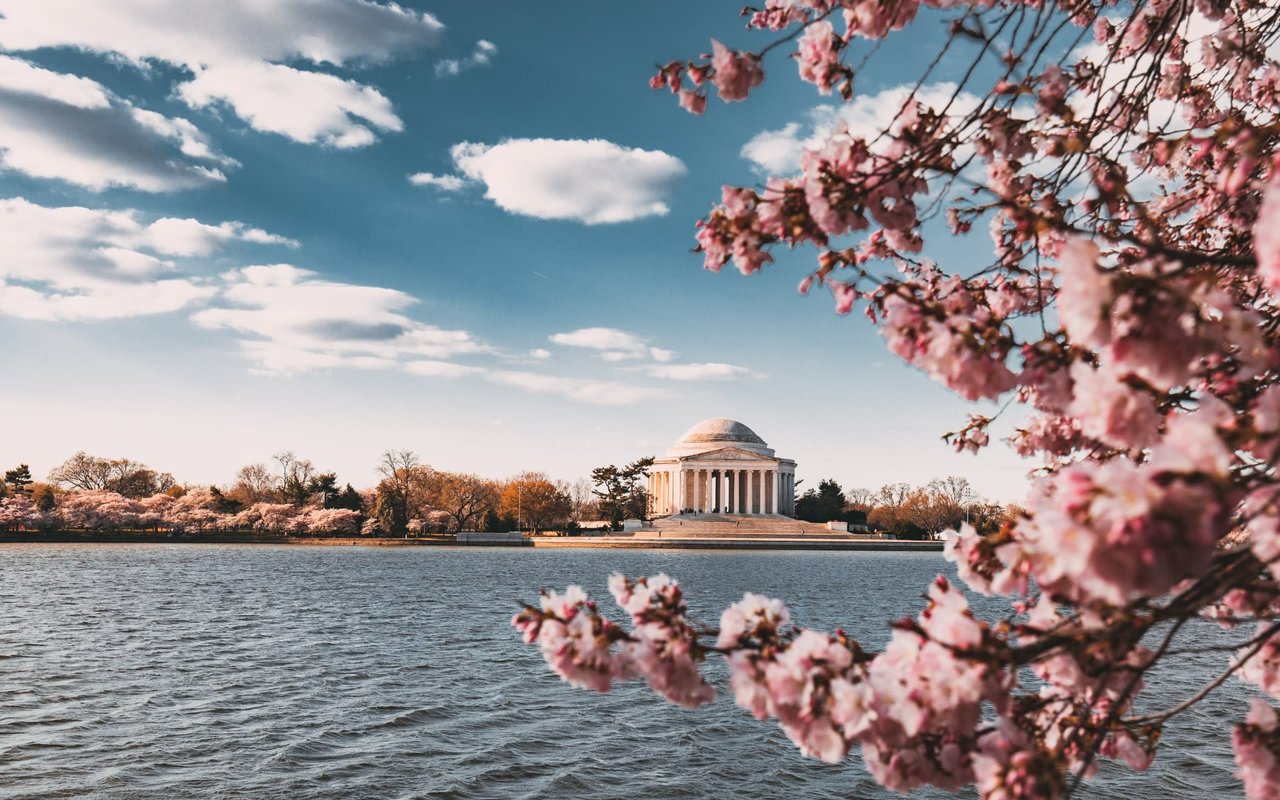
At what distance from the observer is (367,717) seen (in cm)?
1600

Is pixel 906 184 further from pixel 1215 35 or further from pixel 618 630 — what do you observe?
pixel 1215 35

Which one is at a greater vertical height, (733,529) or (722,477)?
(722,477)

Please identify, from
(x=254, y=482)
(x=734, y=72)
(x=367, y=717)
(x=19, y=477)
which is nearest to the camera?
(x=734, y=72)

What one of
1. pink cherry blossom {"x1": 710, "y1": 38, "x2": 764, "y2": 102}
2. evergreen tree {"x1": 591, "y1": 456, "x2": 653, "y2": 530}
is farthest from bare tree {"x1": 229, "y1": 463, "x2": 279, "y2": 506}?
pink cherry blossom {"x1": 710, "y1": 38, "x2": 764, "y2": 102}

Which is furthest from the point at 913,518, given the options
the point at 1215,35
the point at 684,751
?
the point at 1215,35

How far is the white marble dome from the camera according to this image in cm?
12306

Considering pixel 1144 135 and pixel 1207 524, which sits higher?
pixel 1144 135

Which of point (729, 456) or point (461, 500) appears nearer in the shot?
point (461, 500)

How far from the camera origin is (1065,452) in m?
6.32

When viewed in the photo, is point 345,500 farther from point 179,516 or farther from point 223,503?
point 179,516

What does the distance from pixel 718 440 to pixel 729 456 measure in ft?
20.1

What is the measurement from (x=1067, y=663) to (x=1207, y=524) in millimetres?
1834

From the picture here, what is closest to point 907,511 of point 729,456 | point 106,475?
point 729,456

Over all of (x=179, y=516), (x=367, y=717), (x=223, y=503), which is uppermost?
(x=223, y=503)
